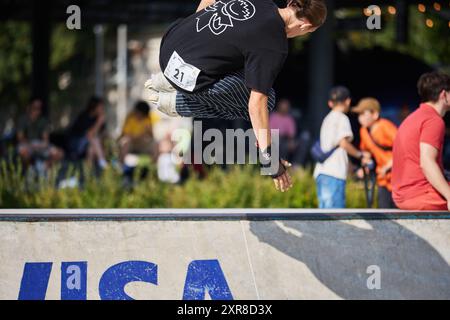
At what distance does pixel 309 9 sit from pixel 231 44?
0.52 m

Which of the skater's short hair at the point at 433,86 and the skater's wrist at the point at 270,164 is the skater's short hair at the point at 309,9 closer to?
the skater's wrist at the point at 270,164

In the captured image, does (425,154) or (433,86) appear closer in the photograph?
(425,154)

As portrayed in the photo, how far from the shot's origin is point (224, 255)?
234 inches

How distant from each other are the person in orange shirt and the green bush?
121 centimetres

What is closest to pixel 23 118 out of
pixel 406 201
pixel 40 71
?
pixel 40 71

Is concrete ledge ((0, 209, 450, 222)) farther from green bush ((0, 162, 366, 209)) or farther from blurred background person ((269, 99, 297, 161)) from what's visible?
blurred background person ((269, 99, 297, 161))

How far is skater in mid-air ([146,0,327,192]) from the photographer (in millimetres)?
5105

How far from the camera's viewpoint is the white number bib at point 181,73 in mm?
5391

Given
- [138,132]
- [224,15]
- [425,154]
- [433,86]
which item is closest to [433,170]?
[425,154]

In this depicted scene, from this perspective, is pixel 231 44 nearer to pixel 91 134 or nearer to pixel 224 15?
pixel 224 15

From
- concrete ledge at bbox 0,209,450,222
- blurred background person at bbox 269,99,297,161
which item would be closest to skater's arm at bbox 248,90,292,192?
concrete ledge at bbox 0,209,450,222

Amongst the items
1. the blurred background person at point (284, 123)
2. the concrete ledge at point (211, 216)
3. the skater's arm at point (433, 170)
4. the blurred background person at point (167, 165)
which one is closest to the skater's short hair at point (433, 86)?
the skater's arm at point (433, 170)

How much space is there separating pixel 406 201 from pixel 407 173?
0.23m
